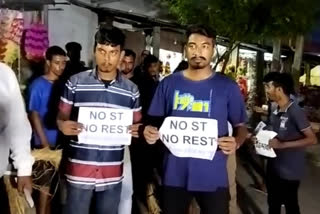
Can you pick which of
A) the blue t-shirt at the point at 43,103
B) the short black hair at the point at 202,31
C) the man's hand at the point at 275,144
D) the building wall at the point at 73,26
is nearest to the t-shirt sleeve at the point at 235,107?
the short black hair at the point at 202,31

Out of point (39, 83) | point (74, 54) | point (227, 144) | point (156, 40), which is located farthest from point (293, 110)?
point (156, 40)

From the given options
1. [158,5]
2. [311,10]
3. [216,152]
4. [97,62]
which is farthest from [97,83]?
[158,5]

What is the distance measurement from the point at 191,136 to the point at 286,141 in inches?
62.7

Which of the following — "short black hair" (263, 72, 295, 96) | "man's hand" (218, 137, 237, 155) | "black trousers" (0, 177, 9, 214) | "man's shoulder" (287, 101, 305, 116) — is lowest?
"black trousers" (0, 177, 9, 214)

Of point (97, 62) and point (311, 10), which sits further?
point (311, 10)

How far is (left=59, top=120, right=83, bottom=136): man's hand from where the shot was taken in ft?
13.4

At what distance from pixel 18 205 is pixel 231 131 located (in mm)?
1647

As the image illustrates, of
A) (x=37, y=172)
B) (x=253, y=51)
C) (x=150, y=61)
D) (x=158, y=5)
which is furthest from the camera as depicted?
(x=253, y=51)

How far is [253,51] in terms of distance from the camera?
1917cm

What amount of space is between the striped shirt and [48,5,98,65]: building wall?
281 inches

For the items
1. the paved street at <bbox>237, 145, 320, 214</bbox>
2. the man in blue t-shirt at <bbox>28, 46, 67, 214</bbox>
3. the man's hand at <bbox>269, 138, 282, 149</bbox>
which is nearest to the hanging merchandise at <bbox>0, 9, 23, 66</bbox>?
the man in blue t-shirt at <bbox>28, 46, 67, 214</bbox>

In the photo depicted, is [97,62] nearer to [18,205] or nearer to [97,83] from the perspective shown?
[97,83]

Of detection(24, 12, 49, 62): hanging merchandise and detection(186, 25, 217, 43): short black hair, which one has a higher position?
detection(186, 25, 217, 43): short black hair

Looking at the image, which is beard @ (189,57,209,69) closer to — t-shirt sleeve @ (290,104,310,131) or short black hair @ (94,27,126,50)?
short black hair @ (94,27,126,50)
